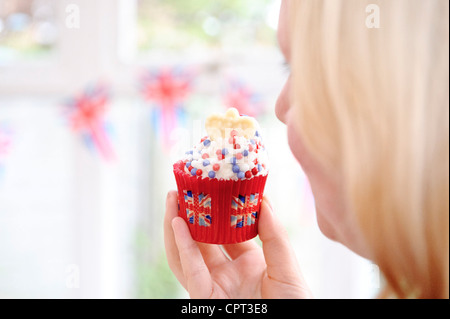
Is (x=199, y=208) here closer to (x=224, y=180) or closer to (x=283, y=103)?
(x=224, y=180)

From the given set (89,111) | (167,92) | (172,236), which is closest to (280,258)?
(172,236)

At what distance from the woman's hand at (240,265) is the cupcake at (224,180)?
34 millimetres

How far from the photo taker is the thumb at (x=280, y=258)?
0.83 m

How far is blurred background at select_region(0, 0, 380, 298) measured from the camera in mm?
1599

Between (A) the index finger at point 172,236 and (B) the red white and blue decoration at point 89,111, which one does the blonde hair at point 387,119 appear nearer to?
(A) the index finger at point 172,236

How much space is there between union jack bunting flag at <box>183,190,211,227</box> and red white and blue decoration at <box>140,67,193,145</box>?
74cm

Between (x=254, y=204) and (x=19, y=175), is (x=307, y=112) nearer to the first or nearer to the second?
(x=254, y=204)

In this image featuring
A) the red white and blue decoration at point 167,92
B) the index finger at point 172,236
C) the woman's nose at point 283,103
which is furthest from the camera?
the red white and blue decoration at point 167,92

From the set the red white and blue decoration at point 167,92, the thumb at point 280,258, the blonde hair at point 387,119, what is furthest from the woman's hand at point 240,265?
the red white and blue decoration at point 167,92

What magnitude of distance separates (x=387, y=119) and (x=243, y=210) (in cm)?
34

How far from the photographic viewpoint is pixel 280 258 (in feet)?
2.75

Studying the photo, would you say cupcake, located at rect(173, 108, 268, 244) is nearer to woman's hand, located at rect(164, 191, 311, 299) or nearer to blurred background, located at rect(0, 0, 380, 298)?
woman's hand, located at rect(164, 191, 311, 299)

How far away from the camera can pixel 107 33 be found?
5.28ft

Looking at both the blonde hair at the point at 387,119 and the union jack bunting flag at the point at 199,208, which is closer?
the blonde hair at the point at 387,119
